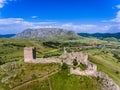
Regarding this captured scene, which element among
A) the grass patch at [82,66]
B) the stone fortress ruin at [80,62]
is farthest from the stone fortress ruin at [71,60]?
the grass patch at [82,66]

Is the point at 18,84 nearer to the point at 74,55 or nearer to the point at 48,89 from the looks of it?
the point at 48,89

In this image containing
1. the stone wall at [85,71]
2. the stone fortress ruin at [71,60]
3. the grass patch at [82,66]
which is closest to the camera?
the stone wall at [85,71]

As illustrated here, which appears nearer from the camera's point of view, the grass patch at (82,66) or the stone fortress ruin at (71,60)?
the stone fortress ruin at (71,60)

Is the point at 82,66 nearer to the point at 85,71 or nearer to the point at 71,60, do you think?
the point at 71,60

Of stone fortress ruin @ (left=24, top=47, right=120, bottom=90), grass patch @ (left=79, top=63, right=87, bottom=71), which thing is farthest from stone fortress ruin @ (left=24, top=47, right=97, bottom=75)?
grass patch @ (left=79, top=63, right=87, bottom=71)

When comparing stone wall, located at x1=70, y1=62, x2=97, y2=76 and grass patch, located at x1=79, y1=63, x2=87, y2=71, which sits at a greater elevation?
grass patch, located at x1=79, y1=63, x2=87, y2=71

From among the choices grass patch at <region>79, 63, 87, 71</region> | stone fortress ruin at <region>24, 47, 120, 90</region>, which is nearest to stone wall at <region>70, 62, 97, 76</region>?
stone fortress ruin at <region>24, 47, 120, 90</region>

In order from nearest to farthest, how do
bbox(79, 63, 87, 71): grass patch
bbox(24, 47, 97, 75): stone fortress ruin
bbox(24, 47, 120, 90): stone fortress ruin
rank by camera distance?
bbox(24, 47, 120, 90): stone fortress ruin
bbox(24, 47, 97, 75): stone fortress ruin
bbox(79, 63, 87, 71): grass patch

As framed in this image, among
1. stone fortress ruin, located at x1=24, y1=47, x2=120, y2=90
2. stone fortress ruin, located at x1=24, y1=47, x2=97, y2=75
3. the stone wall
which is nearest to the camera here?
the stone wall

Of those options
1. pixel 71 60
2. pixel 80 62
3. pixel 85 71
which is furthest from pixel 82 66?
pixel 85 71

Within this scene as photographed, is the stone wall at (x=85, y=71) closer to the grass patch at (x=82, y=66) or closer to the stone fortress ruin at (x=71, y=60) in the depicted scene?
the stone fortress ruin at (x=71, y=60)

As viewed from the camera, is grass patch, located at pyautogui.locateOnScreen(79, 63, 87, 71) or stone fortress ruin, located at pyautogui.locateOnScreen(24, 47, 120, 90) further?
grass patch, located at pyautogui.locateOnScreen(79, 63, 87, 71)

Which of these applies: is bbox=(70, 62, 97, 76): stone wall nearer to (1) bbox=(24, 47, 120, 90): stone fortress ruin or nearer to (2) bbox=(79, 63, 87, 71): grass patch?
(1) bbox=(24, 47, 120, 90): stone fortress ruin
